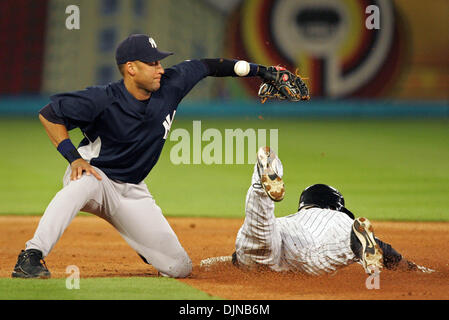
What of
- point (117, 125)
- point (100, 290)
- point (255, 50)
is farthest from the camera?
point (255, 50)

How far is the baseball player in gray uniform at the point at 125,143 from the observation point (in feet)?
14.8

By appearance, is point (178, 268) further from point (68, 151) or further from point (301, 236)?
point (68, 151)

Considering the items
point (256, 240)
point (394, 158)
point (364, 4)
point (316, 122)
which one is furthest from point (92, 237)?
point (364, 4)

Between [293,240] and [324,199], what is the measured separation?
0.50m

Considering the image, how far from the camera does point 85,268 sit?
5074mm

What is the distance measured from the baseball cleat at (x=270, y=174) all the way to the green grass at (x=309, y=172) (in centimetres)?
376

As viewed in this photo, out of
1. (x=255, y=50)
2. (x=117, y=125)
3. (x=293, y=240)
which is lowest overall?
(x=293, y=240)

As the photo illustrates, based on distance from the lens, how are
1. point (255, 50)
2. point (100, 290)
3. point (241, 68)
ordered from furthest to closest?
1. point (255, 50)
2. point (241, 68)
3. point (100, 290)

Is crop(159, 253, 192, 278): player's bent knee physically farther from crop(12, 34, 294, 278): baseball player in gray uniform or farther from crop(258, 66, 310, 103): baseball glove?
crop(258, 66, 310, 103): baseball glove

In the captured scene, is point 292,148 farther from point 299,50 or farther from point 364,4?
point 364,4

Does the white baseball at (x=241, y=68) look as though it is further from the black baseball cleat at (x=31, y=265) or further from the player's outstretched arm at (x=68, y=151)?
the black baseball cleat at (x=31, y=265)

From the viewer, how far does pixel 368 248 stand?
13.7 feet

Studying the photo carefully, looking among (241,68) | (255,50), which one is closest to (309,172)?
(241,68)

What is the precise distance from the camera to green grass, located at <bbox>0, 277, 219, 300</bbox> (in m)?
3.91
